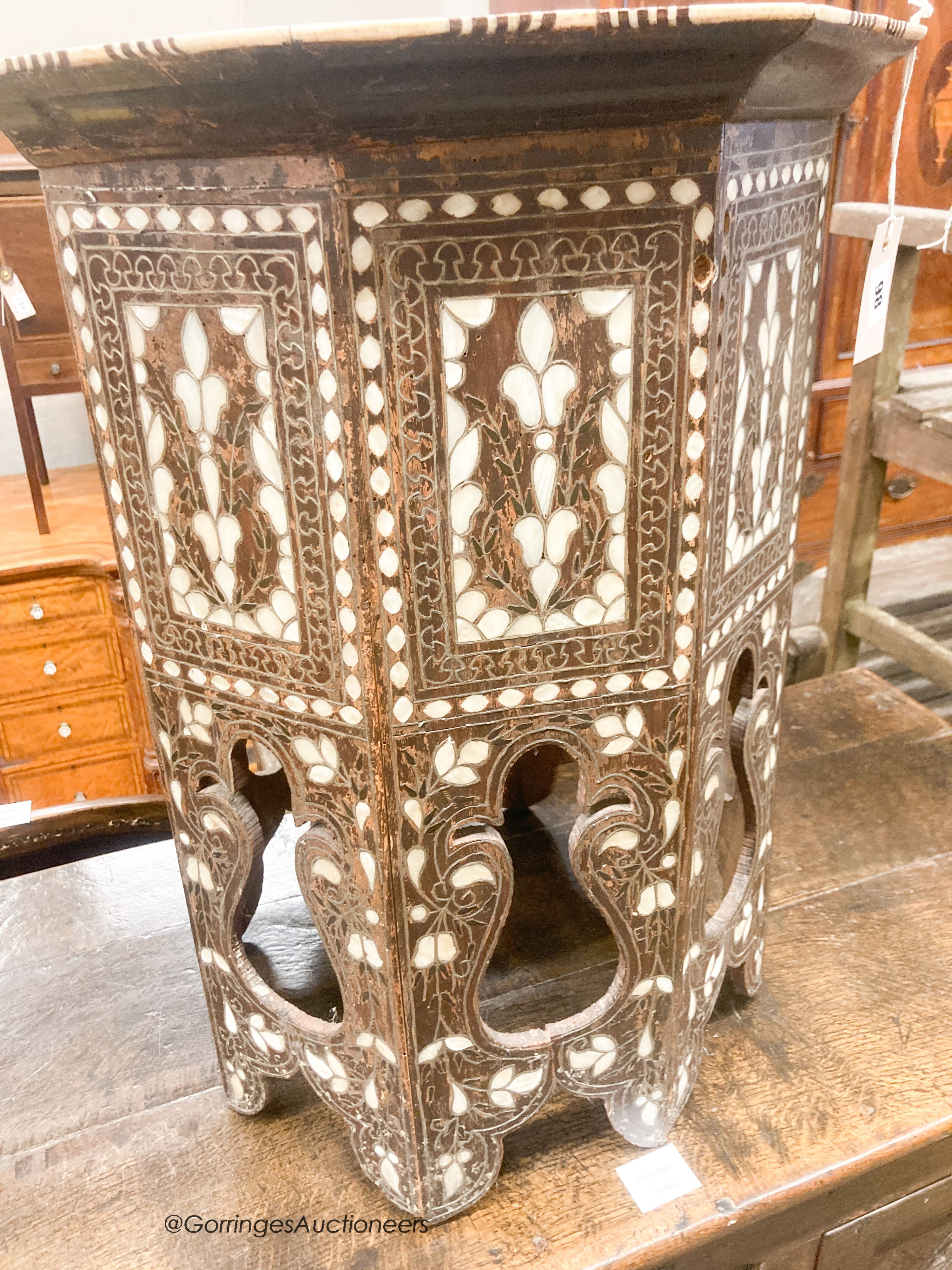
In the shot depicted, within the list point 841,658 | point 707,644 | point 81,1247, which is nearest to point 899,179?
point 841,658

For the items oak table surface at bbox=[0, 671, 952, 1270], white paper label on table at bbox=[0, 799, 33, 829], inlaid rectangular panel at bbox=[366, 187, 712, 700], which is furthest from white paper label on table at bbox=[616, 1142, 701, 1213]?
white paper label on table at bbox=[0, 799, 33, 829]

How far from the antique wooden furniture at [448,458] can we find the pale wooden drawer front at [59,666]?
133 centimetres

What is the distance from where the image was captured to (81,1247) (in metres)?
0.78

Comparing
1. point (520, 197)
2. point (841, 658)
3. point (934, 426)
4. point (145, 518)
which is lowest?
point (841, 658)

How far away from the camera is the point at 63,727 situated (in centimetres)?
207

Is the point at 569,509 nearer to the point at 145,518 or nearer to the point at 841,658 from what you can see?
the point at 145,518

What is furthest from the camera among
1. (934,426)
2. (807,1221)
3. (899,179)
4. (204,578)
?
(899,179)

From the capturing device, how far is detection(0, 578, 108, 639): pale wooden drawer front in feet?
6.25

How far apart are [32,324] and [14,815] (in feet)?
3.15

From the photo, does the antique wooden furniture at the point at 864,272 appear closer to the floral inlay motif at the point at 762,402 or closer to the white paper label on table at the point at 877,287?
the white paper label on table at the point at 877,287

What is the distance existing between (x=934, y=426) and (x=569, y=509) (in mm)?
1234

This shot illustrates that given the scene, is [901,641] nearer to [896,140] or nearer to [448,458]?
[896,140]

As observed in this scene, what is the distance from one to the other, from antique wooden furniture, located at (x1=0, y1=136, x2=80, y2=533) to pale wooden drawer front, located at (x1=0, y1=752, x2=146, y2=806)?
0.52 m

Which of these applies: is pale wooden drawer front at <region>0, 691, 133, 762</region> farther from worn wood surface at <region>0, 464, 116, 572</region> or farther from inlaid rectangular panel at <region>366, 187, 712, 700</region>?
inlaid rectangular panel at <region>366, 187, 712, 700</region>
